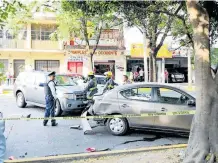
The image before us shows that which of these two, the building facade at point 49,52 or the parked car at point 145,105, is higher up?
the building facade at point 49,52

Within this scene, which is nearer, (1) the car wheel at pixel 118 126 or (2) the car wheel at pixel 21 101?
(1) the car wheel at pixel 118 126

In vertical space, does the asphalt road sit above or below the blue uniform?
below

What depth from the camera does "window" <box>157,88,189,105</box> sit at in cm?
859

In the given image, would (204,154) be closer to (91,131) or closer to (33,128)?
(91,131)

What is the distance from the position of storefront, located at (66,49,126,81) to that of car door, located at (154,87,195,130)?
24533 millimetres

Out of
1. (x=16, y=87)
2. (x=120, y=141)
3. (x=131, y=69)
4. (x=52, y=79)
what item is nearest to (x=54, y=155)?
(x=120, y=141)

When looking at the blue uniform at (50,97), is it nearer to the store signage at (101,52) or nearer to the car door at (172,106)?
the car door at (172,106)

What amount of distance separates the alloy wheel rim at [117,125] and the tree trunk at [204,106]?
3.07m

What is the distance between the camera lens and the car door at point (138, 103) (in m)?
8.74

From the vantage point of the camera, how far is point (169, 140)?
8.62 metres

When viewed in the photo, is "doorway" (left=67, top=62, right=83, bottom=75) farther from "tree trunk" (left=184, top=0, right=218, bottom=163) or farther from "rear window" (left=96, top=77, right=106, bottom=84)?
"tree trunk" (left=184, top=0, right=218, bottom=163)

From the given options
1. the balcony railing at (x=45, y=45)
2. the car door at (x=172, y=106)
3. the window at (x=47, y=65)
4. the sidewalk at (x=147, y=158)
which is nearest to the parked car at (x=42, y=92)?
the car door at (x=172, y=106)

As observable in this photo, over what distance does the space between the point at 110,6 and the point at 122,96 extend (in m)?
2.72

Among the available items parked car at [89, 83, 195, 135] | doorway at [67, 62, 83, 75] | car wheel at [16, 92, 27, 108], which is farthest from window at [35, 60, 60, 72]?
Answer: parked car at [89, 83, 195, 135]
